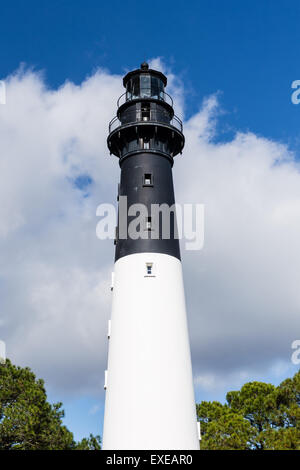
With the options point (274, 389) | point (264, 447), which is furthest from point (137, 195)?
point (274, 389)

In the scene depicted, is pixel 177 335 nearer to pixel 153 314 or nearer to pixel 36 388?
pixel 153 314

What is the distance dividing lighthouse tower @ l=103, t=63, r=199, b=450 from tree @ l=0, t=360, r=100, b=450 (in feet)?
27.1

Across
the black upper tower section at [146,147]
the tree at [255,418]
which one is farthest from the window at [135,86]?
the tree at [255,418]

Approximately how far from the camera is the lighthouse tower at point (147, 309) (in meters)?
18.8

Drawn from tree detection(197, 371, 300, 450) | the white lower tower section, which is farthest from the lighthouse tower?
tree detection(197, 371, 300, 450)

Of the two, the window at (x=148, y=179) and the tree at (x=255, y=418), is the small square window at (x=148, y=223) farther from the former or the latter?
the tree at (x=255, y=418)

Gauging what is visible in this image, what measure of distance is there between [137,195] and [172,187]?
2498mm

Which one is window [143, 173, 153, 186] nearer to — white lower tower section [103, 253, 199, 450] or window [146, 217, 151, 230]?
window [146, 217, 151, 230]

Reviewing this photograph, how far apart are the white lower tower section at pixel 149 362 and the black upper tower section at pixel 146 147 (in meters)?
1.08

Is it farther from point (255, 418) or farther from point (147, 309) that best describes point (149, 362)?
point (255, 418)

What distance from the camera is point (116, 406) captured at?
19.3 meters
